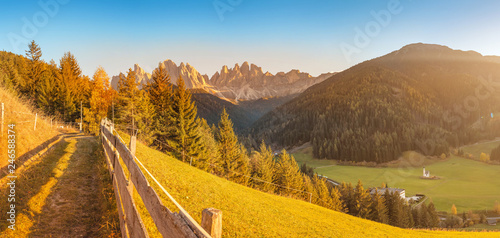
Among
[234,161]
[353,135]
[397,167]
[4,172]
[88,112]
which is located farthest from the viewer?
[353,135]

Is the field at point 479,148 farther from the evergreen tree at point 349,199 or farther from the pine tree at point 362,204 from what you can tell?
the pine tree at point 362,204

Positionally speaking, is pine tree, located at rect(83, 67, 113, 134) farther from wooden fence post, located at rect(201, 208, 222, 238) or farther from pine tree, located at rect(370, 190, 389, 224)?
pine tree, located at rect(370, 190, 389, 224)

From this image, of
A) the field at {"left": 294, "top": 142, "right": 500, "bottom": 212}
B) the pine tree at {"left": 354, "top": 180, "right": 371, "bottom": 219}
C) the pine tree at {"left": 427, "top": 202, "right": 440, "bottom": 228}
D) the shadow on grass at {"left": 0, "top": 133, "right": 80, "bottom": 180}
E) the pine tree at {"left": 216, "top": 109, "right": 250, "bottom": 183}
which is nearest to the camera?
the shadow on grass at {"left": 0, "top": 133, "right": 80, "bottom": 180}

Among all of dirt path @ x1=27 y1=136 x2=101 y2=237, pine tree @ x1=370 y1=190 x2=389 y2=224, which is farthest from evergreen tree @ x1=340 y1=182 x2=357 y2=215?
dirt path @ x1=27 y1=136 x2=101 y2=237

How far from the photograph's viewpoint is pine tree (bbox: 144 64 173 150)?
39938mm

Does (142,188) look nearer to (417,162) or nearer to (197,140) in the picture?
(197,140)

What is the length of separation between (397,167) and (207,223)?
17563cm

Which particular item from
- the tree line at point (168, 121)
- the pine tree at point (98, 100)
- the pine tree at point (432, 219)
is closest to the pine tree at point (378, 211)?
the tree line at point (168, 121)

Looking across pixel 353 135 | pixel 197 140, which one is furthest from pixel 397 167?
pixel 197 140

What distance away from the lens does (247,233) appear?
34.8 feet

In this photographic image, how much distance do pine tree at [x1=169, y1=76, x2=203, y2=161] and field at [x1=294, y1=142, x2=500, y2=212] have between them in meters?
94.1

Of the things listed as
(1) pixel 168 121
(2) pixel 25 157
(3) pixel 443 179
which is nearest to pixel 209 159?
(1) pixel 168 121

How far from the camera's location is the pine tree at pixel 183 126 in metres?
38.6

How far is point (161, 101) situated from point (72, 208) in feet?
122
